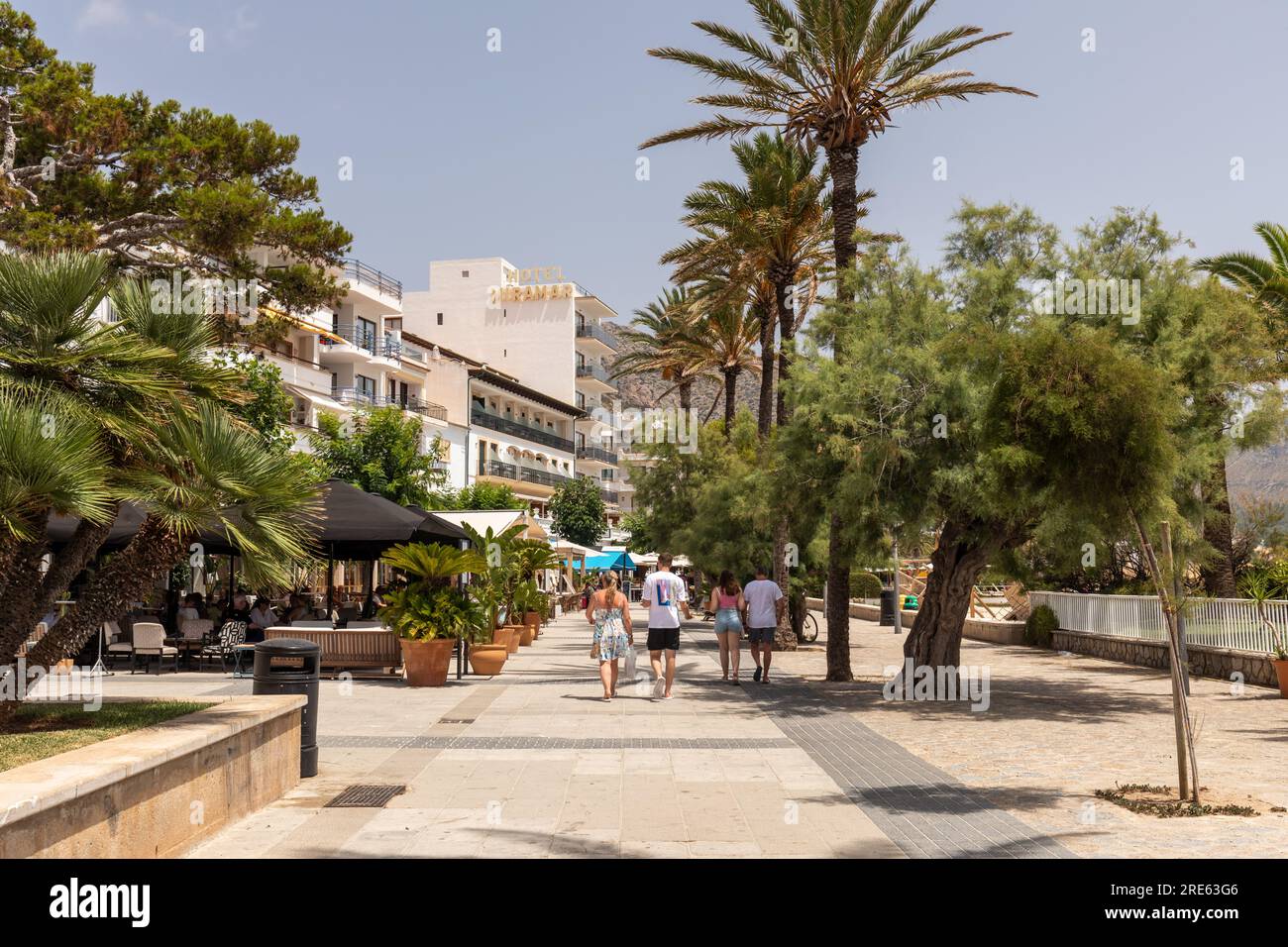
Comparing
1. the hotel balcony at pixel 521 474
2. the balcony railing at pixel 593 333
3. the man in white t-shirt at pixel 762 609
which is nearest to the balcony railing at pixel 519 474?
the hotel balcony at pixel 521 474

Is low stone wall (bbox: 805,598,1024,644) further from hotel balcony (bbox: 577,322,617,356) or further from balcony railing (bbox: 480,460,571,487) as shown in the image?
hotel balcony (bbox: 577,322,617,356)

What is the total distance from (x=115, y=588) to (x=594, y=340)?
240 ft

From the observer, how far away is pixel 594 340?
262ft

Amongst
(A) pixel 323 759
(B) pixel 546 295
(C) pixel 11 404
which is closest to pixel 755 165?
(A) pixel 323 759

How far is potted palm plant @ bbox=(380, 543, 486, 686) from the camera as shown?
16.1m

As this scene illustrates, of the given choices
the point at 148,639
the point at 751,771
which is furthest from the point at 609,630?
the point at 148,639

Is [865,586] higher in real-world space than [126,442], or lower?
Result: lower

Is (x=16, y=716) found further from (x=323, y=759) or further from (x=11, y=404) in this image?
(x=323, y=759)

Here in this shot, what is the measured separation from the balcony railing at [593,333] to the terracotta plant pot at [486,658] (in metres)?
60.8

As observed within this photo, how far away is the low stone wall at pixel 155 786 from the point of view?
4699mm

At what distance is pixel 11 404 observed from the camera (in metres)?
6.35

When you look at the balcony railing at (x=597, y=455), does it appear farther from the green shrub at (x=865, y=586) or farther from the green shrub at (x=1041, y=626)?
the green shrub at (x=1041, y=626)

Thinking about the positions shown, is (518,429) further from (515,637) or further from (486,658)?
(486,658)
